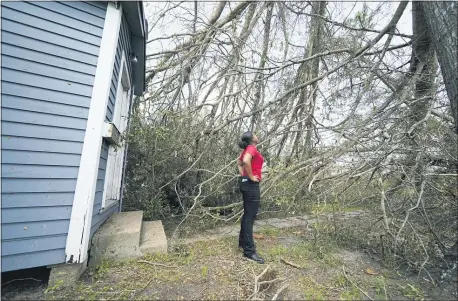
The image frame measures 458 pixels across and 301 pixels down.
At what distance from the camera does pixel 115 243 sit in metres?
2.89

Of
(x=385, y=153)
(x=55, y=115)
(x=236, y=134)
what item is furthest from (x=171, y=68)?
(x=385, y=153)

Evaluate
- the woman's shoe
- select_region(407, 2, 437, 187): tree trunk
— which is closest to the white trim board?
the woman's shoe

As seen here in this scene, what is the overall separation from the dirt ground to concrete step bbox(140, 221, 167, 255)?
0.10 m

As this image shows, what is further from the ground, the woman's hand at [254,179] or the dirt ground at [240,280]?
the woman's hand at [254,179]

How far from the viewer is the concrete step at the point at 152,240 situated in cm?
308

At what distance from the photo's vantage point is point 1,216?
2.14 m

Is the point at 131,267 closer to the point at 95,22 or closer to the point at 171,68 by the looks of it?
the point at 95,22

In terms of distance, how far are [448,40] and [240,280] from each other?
3295 millimetres

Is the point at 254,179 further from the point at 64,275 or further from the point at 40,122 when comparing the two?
the point at 40,122

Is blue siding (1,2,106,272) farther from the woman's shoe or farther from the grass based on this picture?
the woman's shoe

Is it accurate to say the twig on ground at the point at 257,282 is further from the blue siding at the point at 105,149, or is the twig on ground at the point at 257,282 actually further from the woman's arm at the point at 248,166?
the blue siding at the point at 105,149

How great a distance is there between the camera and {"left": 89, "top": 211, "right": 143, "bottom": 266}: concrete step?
2787mm

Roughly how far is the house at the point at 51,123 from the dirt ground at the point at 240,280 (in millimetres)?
386

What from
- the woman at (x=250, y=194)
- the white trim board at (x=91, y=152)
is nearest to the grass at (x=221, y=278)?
the woman at (x=250, y=194)
